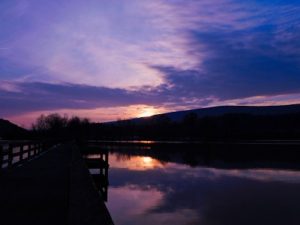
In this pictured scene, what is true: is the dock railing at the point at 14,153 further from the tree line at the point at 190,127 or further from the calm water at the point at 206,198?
the tree line at the point at 190,127

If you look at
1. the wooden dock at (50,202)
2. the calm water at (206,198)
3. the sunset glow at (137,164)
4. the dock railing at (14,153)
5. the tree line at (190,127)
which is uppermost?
the tree line at (190,127)

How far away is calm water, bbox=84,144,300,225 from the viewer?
13.4 metres

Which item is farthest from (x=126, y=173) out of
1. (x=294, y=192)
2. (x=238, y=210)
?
(x=238, y=210)

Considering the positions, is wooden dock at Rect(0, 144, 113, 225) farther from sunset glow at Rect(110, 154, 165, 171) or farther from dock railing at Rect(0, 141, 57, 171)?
sunset glow at Rect(110, 154, 165, 171)

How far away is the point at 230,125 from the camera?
178 metres

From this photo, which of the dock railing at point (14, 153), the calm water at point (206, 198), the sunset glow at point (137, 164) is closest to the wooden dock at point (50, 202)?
the dock railing at point (14, 153)

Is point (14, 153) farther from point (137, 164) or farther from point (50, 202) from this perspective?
point (137, 164)

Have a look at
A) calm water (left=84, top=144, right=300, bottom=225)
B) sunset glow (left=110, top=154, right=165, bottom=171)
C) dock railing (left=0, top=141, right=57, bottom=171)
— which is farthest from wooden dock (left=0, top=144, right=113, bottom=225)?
sunset glow (left=110, top=154, right=165, bottom=171)

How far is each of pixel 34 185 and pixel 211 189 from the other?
424 inches

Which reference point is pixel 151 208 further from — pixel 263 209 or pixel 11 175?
pixel 11 175

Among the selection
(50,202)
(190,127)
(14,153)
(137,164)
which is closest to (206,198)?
(14,153)

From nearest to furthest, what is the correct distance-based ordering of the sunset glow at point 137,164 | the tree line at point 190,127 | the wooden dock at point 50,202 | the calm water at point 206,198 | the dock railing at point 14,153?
the wooden dock at point 50,202 → the calm water at point 206,198 → the dock railing at point 14,153 → the sunset glow at point 137,164 → the tree line at point 190,127

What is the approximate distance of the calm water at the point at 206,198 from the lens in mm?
13375

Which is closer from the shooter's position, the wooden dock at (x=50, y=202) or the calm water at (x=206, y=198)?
the wooden dock at (x=50, y=202)
